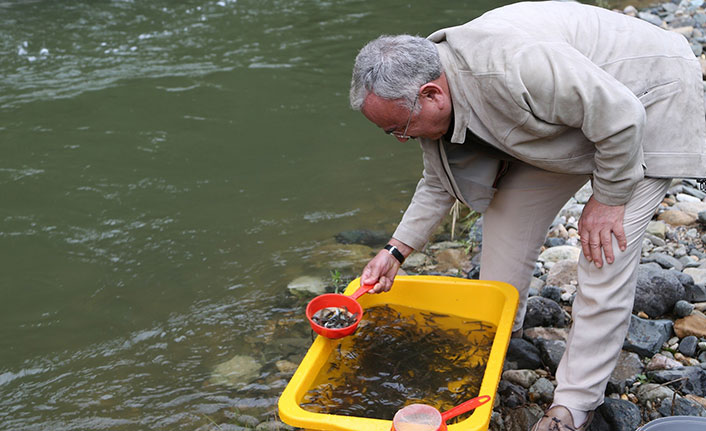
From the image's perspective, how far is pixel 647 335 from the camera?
250 centimetres

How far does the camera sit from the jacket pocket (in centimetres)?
188

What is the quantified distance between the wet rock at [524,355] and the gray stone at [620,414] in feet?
1.24

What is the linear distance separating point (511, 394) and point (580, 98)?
1.16 metres

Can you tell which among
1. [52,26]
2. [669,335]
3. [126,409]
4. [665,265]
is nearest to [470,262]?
[665,265]

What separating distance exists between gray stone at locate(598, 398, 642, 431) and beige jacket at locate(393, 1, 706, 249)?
0.70m

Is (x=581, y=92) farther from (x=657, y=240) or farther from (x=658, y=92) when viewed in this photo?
(x=657, y=240)

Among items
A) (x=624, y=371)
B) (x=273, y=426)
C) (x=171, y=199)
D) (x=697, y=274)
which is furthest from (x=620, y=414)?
(x=171, y=199)

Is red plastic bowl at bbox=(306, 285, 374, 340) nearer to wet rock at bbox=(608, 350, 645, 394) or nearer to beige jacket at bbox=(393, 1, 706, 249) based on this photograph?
beige jacket at bbox=(393, 1, 706, 249)

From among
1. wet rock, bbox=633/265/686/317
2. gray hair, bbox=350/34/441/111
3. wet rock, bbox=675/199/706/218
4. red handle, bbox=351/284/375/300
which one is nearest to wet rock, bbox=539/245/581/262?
wet rock, bbox=633/265/686/317

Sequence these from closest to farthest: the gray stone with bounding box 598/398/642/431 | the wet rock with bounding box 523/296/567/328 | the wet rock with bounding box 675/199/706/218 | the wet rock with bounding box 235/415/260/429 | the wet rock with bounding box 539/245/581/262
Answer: the gray stone with bounding box 598/398/642/431 < the wet rock with bounding box 235/415/260/429 < the wet rock with bounding box 523/296/567/328 < the wet rock with bounding box 539/245/581/262 < the wet rock with bounding box 675/199/706/218

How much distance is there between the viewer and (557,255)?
3334 millimetres

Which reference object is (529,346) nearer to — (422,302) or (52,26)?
(422,302)

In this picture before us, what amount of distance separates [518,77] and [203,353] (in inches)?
81.2

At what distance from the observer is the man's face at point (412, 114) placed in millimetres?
1865
